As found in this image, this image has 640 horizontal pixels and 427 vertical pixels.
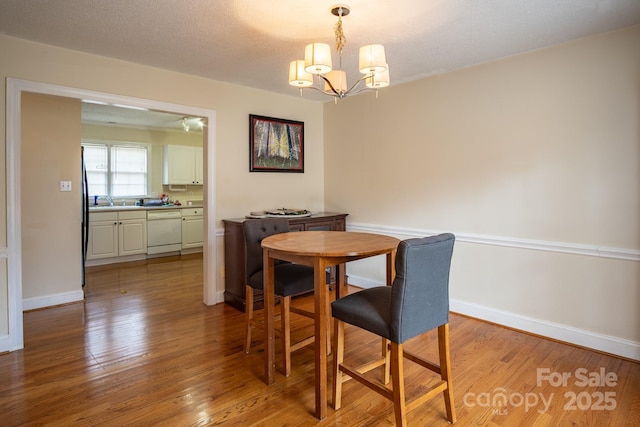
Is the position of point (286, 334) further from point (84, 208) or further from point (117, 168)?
point (117, 168)

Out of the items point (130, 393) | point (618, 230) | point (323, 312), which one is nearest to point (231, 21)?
point (323, 312)

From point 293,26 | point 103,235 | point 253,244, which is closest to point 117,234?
point 103,235

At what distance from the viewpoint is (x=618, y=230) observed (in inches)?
99.7

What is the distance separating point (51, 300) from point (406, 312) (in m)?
3.72

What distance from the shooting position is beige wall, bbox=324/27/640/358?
99.0 inches

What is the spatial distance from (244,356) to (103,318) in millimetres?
1623

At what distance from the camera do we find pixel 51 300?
3.61 metres

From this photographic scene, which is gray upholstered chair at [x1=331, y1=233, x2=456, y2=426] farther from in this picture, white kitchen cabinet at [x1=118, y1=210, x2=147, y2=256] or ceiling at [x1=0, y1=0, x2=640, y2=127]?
white kitchen cabinet at [x1=118, y1=210, x2=147, y2=256]

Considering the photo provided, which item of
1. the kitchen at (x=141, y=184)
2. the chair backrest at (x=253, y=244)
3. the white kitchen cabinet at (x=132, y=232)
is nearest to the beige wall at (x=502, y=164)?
the chair backrest at (x=253, y=244)

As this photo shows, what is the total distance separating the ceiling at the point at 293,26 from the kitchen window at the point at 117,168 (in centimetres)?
357

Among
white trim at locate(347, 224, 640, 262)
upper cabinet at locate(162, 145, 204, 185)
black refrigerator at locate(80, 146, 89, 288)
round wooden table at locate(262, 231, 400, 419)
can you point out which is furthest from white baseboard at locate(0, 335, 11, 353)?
upper cabinet at locate(162, 145, 204, 185)

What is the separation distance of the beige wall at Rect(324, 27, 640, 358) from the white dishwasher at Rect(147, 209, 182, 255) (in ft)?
12.5

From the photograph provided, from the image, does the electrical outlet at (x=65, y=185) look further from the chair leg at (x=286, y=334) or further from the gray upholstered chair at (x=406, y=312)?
the gray upholstered chair at (x=406, y=312)

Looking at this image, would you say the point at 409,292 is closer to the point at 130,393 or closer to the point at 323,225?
the point at 130,393
